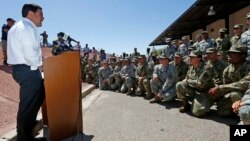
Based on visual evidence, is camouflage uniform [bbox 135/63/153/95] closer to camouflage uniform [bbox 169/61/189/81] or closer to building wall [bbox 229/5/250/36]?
camouflage uniform [bbox 169/61/189/81]

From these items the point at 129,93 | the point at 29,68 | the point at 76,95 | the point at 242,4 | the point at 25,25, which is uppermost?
the point at 242,4

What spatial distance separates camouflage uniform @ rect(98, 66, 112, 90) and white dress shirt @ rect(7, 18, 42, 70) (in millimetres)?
8902

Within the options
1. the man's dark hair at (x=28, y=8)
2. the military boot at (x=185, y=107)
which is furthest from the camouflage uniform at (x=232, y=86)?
the man's dark hair at (x=28, y=8)

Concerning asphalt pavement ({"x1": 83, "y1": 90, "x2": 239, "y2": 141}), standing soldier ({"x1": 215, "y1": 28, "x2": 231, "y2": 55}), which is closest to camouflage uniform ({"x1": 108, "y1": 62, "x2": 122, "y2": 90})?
standing soldier ({"x1": 215, "y1": 28, "x2": 231, "y2": 55})

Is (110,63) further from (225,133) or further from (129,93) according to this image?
(225,133)

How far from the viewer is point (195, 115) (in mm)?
6137

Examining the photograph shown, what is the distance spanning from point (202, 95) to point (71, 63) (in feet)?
9.83

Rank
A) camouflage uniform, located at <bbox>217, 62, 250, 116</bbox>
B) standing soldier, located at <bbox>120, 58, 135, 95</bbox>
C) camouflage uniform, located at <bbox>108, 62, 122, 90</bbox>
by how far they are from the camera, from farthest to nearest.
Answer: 1. camouflage uniform, located at <bbox>108, 62, 122, 90</bbox>
2. standing soldier, located at <bbox>120, 58, 135, 95</bbox>
3. camouflage uniform, located at <bbox>217, 62, 250, 116</bbox>

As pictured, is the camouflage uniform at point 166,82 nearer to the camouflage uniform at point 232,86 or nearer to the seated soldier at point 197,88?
the seated soldier at point 197,88

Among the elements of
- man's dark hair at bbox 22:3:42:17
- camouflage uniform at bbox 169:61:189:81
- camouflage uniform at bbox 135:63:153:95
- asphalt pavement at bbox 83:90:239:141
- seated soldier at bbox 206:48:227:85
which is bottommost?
asphalt pavement at bbox 83:90:239:141

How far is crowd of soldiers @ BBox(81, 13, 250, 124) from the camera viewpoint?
545 cm

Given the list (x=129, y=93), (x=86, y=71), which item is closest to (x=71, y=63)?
(x=129, y=93)

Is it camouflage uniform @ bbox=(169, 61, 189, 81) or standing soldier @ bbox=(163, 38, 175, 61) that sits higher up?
standing soldier @ bbox=(163, 38, 175, 61)

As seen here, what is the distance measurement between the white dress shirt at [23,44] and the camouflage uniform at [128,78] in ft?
23.1
